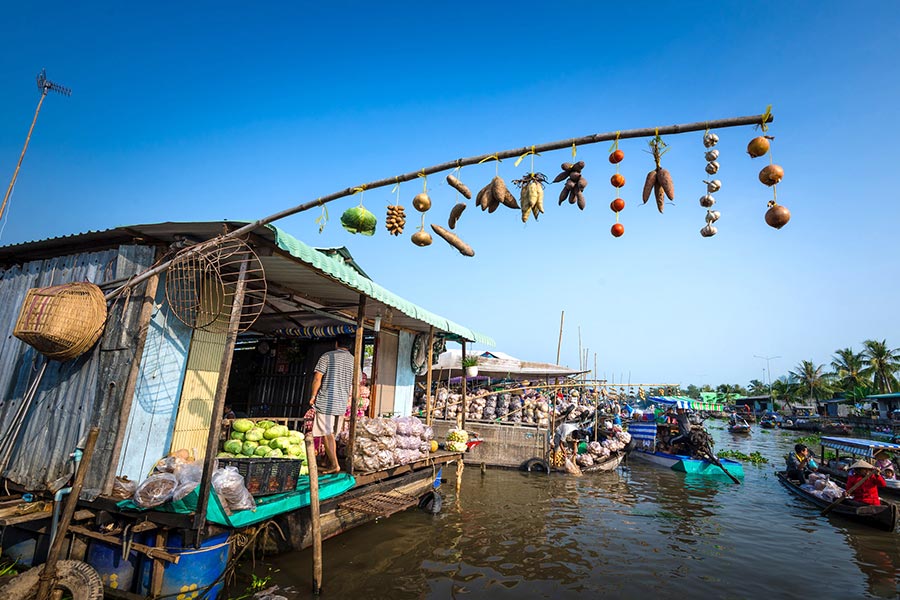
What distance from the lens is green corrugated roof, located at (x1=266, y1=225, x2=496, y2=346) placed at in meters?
5.48

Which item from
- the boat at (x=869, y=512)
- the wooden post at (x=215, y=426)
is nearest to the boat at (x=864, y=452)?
the boat at (x=869, y=512)

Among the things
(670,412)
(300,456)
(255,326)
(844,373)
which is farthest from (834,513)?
(844,373)

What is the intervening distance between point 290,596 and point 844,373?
69.8 meters

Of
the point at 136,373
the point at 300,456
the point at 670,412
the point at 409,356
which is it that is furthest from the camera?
the point at 670,412

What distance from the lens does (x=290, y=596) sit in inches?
211

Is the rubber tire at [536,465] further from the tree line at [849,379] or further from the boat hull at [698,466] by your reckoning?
Result: the tree line at [849,379]

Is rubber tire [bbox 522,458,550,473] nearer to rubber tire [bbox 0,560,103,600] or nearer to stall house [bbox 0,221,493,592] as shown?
stall house [bbox 0,221,493,592]

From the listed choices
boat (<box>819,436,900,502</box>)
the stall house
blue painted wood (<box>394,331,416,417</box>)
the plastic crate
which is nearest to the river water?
the plastic crate

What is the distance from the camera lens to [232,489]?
5039mm

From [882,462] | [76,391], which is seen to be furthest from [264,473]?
[882,462]

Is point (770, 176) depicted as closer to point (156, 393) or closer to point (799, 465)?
point (156, 393)

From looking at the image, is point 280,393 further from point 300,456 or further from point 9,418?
point 9,418

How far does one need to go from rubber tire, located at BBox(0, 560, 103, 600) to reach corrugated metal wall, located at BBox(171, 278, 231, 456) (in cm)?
169

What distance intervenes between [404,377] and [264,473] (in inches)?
279
